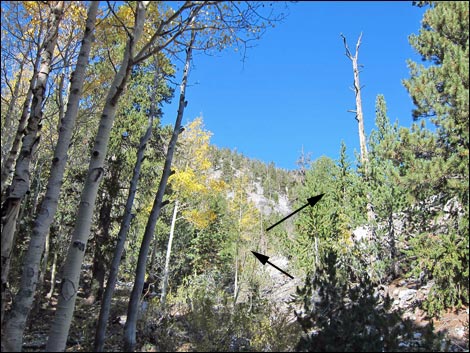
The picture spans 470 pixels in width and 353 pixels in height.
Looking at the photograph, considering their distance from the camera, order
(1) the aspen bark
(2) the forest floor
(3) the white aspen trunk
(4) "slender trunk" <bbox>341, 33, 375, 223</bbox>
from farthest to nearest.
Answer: (4) "slender trunk" <bbox>341, 33, 375, 223</bbox>, (2) the forest floor, (1) the aspen bark, (3) the white aspen trunk

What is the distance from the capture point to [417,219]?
10836 millimetres

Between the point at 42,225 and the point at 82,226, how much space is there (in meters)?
0.57

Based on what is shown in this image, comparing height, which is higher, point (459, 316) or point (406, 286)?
point (406, 286)

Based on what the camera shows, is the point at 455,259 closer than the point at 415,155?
Yes

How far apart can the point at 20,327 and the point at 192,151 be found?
12.8 m

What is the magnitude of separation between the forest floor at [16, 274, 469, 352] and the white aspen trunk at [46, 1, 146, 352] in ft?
7.77

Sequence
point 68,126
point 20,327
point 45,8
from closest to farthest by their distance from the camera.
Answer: point 20,327 → point 68,126 → point 45,8

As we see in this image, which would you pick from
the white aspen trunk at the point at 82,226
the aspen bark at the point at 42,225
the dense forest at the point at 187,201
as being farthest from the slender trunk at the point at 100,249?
the white aspen trunk at the point at 82,226

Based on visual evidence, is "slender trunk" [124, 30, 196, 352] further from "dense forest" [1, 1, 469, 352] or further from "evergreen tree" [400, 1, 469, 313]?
"evergreen tree" [400, 1, 469, 313]

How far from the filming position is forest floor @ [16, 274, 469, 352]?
6.36 m

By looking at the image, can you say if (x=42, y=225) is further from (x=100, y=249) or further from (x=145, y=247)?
(x=100, y=249)

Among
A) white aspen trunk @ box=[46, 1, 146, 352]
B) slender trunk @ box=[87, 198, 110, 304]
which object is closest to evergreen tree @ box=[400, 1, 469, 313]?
white aspen trunk @ box=[46, 1, 146, 352]

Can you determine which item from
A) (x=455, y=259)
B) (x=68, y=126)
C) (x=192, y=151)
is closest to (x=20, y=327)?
(x=68, y=126)

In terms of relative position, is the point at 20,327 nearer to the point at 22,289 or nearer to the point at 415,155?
the point at 22,289
